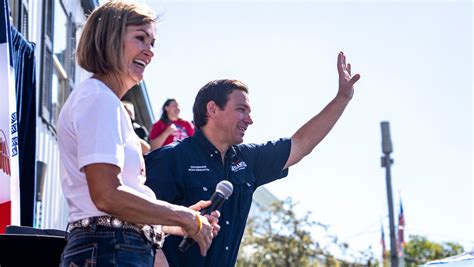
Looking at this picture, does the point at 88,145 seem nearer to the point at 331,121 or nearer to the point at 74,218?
the point at 74,218

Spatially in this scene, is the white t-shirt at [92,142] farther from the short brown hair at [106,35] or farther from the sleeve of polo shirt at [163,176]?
the sleeve of polo shirt at [163,176]

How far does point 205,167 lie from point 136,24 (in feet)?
6.62

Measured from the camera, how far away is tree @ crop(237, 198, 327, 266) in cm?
2925

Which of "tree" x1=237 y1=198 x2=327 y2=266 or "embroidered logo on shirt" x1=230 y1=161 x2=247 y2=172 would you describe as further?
"tree" x1=237 y1=198 x2=327 y2=266

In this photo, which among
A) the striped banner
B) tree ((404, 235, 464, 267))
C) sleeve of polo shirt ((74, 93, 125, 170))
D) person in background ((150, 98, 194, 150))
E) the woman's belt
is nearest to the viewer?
sleeve of polo shirt ((74, 93, 125, 170))

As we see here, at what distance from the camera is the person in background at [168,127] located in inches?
450

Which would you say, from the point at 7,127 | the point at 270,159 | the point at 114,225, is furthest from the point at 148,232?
the point at 7,127

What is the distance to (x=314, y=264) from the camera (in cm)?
2891

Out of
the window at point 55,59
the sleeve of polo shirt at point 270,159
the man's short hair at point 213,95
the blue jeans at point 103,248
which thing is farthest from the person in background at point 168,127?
the blue jeans at point 103,248

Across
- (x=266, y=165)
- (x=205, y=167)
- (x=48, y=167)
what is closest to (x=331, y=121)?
(x=266, y=165)

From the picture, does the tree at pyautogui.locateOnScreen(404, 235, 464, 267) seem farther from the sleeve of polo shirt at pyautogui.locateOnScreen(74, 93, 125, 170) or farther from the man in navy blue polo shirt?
the sleeve of polo shirt at pyautogui.locateOnScreen(74, 93, 125, 170)

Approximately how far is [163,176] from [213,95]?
0.67 meters

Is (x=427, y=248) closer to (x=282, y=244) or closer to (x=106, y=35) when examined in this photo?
(x=282, y=244)

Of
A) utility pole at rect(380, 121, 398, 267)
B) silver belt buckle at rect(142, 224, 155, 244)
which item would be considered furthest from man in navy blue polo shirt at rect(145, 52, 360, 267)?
utility pole at rect(380, 121, 398, 267)
